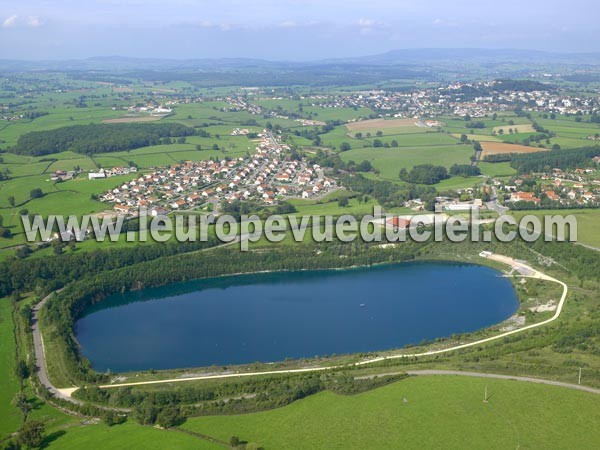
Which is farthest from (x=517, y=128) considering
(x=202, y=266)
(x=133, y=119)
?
(x=202, y=266)

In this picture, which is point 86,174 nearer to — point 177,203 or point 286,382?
point 177,203

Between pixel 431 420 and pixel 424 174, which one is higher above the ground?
pixel 424 174

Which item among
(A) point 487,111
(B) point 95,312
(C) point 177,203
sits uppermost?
(A) point 487,111

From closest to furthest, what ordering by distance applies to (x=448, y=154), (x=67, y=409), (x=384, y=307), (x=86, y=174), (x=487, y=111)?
(x=67, y=409) → (x=384, y=307) → (x=86, y=174) → (x=448, y=154) → (x=487, y=111)

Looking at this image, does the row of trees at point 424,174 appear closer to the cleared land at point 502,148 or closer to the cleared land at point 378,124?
the cleared land at point 502,148

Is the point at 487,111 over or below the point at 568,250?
over

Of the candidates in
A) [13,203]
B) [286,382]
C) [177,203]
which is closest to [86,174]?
[13,203]

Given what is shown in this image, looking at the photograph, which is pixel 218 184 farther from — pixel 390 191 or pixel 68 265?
pixel 68 265

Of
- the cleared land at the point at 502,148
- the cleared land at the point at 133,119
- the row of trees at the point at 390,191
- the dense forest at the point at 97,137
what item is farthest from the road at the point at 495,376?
the cleared land at the point at 133,119

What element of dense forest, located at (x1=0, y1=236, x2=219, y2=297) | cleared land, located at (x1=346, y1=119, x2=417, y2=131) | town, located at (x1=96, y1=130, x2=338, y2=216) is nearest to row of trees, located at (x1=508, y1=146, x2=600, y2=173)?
town, located at (x1=96, y1=130, x2=338, y2=216)
